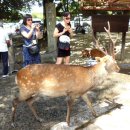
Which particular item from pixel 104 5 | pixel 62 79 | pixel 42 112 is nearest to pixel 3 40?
pixel 104 5

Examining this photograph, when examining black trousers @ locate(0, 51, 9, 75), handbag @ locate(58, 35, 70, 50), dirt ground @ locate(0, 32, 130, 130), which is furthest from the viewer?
black trousers @ locate(0, 51, 9, 75)

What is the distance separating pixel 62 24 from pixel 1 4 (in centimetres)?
1009

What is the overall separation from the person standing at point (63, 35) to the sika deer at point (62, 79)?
62.0 inches

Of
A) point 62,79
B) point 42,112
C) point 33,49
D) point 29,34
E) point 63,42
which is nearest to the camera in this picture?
point 62,79

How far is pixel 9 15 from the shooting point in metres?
17.8

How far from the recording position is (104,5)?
1005cm

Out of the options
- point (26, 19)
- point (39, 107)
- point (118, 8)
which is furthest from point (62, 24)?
point (118, 8)

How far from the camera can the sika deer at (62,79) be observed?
5629 mm

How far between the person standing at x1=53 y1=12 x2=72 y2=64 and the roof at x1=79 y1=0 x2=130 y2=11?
2.80m

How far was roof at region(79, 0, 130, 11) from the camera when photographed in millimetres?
9891

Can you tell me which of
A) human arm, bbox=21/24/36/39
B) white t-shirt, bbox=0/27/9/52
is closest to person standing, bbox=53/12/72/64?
human arm, bbox=21/24/36/39

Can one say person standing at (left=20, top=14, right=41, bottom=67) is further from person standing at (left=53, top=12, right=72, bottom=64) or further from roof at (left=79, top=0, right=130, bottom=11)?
roof at (left=79, top=0, right=130, bottom=11)

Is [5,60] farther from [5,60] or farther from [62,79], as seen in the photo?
[62,79]

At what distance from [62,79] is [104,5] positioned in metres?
4.96
